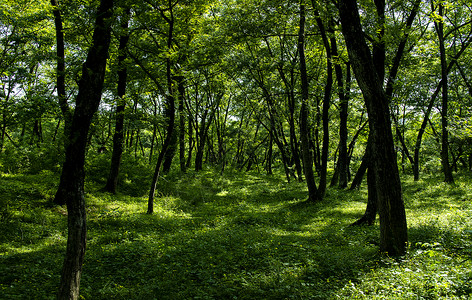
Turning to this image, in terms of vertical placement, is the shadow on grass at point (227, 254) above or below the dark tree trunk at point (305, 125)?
below

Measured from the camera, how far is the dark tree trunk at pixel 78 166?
448 cm

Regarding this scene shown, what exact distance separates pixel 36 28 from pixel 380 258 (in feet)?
61.5

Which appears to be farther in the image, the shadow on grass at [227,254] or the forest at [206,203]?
the shadow on grass at [227,254]

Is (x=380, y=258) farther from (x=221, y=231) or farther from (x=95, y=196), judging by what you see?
(x=95, y=196)

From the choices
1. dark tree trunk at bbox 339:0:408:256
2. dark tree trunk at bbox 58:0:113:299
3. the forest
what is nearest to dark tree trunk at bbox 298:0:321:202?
the forest

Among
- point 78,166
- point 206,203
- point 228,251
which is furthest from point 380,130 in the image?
point 206,203

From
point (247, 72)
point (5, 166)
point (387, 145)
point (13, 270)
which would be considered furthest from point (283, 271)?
point (247, 72)

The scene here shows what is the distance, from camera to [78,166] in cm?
453

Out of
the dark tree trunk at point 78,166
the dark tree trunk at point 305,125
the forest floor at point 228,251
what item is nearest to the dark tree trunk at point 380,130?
the forest floor at point 228,251

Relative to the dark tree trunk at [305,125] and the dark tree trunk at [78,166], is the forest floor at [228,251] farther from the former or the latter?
the dark tree trunk at [78,166]

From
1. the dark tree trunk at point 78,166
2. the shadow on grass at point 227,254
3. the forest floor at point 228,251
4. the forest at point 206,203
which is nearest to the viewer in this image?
the dark tree trunk at point 78,166

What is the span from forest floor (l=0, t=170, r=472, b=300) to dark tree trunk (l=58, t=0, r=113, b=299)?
1444 mm

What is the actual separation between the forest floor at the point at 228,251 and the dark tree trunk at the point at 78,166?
56.8 inches

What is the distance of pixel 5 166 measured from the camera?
1409 cm
